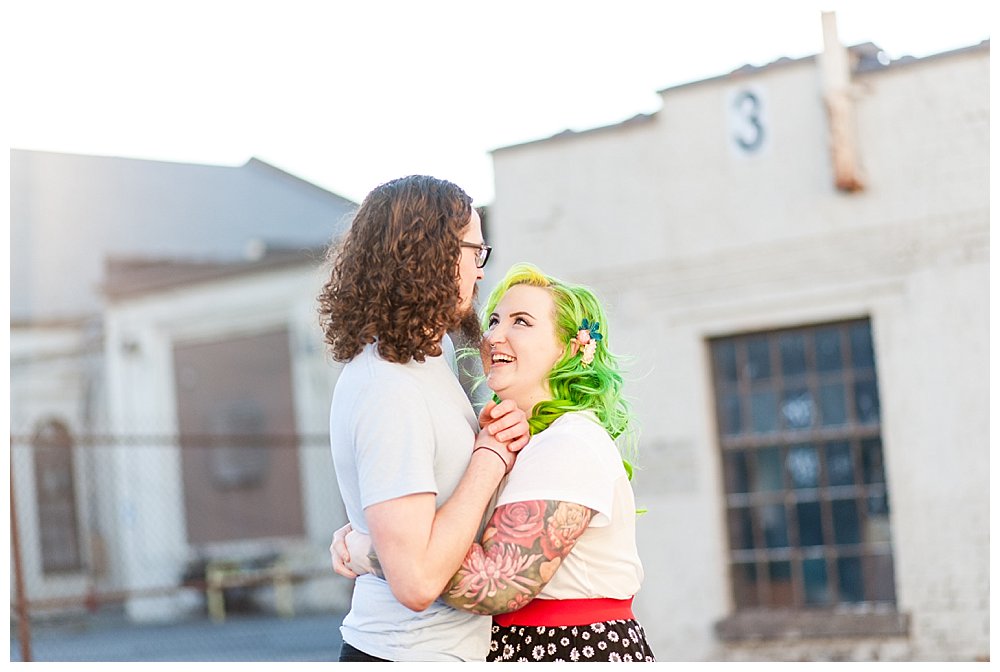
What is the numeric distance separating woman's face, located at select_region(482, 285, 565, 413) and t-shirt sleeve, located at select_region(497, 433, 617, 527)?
204 mm

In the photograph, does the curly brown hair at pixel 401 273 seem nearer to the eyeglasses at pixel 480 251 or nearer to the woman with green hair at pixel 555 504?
the eyeglasses at pixel 480 251

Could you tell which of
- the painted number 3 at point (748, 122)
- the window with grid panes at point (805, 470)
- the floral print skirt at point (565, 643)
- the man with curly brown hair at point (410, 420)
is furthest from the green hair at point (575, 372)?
the painted number 3 at point (748, 122)

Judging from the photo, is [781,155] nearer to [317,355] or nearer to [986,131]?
[986,131]

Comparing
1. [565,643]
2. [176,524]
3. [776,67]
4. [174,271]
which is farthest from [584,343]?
[174,271]

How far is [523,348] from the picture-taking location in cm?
279

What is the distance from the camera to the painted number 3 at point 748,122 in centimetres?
965

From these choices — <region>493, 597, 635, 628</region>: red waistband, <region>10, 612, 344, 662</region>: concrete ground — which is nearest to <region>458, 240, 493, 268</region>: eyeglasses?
<region>493, 597, 635, 628</region>: red waistband

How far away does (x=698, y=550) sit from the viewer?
9.66 metres

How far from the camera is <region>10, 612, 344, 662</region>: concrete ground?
13086 millimetres

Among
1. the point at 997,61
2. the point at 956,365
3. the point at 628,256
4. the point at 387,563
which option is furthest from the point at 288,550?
the point at 387,563

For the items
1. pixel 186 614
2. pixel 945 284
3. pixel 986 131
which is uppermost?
pixel 986 131

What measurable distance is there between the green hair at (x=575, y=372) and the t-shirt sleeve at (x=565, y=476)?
13 cm

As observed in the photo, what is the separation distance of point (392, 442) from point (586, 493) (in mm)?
375

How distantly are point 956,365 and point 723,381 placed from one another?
1557 mm
